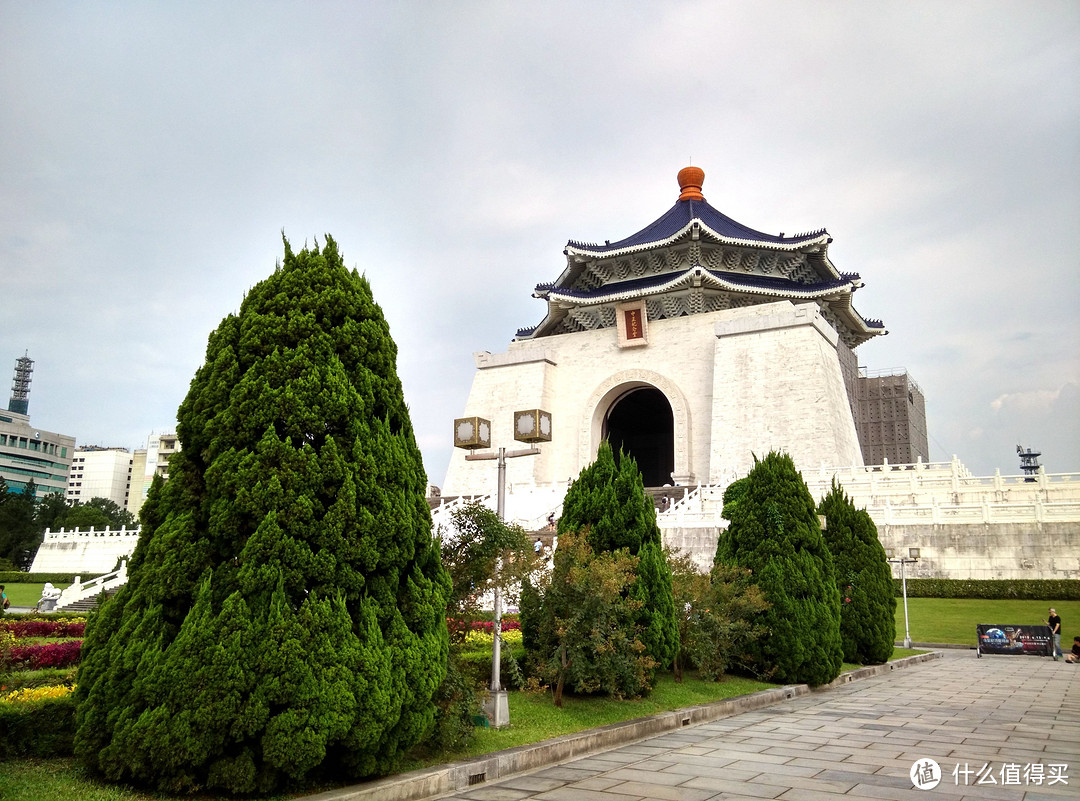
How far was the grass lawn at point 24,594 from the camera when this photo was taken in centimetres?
1925

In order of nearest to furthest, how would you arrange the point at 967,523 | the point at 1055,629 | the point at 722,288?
1. the point at 1055,629
2. the point at 967,523
3. the point at 722,288

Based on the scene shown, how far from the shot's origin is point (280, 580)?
13.4ft

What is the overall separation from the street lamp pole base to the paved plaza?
2.13 ft

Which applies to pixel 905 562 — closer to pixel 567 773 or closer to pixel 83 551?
pixel 567 773

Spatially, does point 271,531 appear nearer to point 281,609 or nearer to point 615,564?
point 281,609

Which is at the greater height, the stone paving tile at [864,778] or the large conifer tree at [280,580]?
the large conifer tree at [280,580]

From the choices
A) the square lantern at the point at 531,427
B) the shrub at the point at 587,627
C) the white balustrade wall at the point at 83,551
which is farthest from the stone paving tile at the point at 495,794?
the white balustrade wall at the point at 83,551

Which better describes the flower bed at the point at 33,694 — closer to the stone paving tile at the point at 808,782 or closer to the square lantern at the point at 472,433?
the square lantern at the point at 472,433

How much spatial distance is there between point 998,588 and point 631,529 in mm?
11011

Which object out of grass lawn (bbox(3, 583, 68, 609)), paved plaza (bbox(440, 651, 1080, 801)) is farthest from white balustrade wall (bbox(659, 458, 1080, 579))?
grass lawn (bbox(3, 583, 68, 609))

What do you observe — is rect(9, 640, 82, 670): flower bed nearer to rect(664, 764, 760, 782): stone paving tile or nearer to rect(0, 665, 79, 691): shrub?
rect(0, 665, 79, 691): shrub

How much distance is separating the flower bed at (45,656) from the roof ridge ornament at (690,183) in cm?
2838

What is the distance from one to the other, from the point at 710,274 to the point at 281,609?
23.2m

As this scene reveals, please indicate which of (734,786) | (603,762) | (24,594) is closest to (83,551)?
(24,594)
